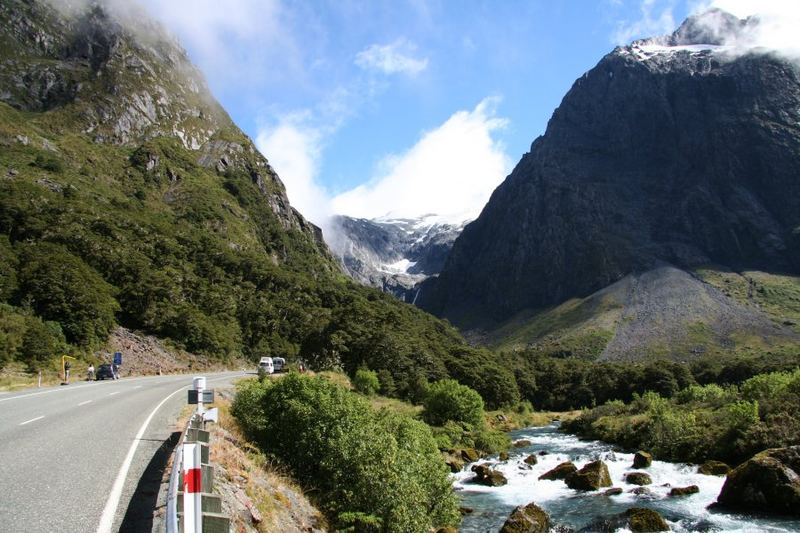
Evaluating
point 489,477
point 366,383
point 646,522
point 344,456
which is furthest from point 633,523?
point 366,383

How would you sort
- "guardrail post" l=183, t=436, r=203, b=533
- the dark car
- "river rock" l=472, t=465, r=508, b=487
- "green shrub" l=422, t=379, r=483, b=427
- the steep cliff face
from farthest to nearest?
1. the steep cliff face
2. "green shrub" l=422, t=379, r=483, b=427
3. the dark car
4. "river rock" l=472, t=465, r=508, b=487
5. "guardrail post" l=183, t=436, r=203, b=533

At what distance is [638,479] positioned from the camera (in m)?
42.0

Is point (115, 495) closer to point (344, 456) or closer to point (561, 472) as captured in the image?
point (344, 456)

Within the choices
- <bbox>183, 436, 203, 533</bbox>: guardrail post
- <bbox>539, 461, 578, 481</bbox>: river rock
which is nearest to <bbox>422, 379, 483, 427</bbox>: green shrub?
<bbox>539, 461, 578, 481</bbox>: river rock

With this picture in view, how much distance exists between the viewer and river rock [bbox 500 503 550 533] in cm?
2970

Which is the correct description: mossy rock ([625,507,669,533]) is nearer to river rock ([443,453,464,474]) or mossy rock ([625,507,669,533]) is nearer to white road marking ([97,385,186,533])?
river rock ([443,453,464,474])

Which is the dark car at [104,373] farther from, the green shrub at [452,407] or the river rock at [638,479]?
the river rock at [638,479]

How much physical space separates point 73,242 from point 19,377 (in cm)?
5458

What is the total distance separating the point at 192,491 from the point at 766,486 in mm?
37329

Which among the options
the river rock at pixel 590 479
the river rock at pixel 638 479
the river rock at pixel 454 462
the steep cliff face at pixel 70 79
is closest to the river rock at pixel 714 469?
the river rock at pixel 638 479

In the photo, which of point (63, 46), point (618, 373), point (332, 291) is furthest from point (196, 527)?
point (63, 46)

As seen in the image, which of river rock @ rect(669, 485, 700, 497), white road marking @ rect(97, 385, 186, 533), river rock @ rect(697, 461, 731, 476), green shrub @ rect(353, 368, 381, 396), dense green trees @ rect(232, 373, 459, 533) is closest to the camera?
white road marking @ rect(97, 385, 186, 533)

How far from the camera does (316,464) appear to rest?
24.8 meters

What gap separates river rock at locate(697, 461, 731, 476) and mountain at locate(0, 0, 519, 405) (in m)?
55.8
